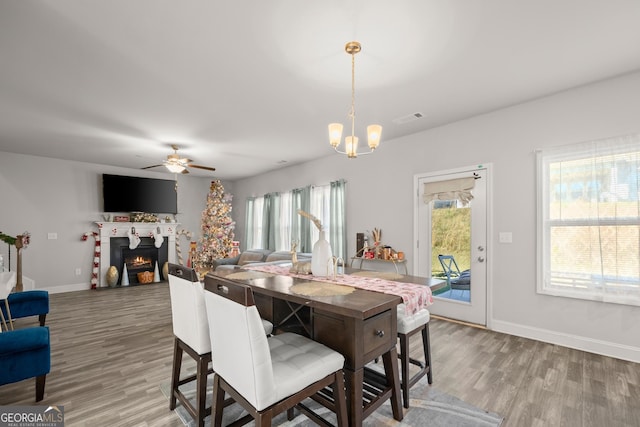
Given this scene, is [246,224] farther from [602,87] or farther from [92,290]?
[602,87]

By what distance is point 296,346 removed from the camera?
1692mm

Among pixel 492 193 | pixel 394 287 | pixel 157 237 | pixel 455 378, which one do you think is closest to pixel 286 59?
pixel 394 287

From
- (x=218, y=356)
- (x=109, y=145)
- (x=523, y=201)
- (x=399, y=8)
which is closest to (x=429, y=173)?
(x=523, y=201)

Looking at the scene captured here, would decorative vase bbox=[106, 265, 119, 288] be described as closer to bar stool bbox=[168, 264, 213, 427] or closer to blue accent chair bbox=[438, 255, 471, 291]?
bar stool bbox=[168, 264, 213, 427]

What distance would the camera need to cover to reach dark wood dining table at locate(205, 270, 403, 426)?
155 cm

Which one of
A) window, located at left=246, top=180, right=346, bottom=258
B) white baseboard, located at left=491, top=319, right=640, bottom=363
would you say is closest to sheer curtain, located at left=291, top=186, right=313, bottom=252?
window, located at left=246, top=180, right=346, bottom=258

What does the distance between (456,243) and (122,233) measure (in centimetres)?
692

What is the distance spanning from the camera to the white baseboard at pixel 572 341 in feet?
9.03

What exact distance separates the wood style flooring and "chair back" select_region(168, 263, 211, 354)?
2.02ft

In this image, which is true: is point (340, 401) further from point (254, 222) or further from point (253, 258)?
point (254, 222)

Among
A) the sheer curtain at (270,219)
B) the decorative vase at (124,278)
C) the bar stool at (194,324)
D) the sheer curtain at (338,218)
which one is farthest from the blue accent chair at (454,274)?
the decorative vase at (124,278)

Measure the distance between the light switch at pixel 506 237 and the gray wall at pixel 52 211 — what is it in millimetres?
7668

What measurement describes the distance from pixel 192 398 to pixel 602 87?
476 centimetres

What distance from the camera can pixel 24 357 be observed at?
199 cm
